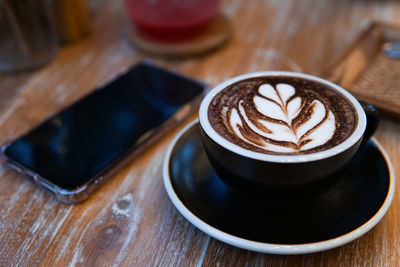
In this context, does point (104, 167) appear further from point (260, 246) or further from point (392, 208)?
point (392, 208)

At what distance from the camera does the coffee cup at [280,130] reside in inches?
14.6

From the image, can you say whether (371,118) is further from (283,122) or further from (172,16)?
(172,16)

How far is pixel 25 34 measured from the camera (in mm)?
743

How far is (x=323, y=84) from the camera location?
1.55ft

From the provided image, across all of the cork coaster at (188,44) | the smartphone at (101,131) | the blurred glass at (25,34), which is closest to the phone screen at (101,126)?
the smartphone at (101,131)

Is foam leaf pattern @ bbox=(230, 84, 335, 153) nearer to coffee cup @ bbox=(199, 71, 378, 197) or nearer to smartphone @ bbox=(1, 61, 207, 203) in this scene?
coffee cup @ bbox=(199, 71, 378, 197)

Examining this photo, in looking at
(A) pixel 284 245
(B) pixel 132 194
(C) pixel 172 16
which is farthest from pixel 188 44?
(A) pixel 284 245

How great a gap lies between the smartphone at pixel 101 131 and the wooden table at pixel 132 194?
24mm

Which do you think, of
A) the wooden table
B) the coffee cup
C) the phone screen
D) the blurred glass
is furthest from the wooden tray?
the blurred glass

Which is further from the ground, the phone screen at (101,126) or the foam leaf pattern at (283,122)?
the foam leaf pattern at (283,122)

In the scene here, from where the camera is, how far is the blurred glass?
703mm

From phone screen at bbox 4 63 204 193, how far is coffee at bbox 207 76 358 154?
173 mm

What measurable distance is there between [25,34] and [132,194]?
17.7 inches

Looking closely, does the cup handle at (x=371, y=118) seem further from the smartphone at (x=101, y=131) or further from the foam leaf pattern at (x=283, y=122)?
the smartphone at (x=101, y=131)
